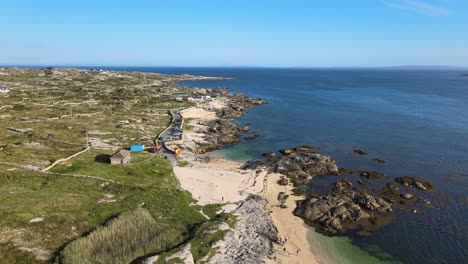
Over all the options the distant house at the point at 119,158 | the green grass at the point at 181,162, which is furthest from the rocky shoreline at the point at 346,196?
the distant house at the point at 119,158

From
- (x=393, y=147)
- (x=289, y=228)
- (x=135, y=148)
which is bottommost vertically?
(x=289, y=228)

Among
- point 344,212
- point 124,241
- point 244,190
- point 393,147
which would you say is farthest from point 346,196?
point 393,147

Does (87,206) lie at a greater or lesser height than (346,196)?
greater

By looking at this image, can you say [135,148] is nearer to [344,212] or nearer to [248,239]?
[248,239]

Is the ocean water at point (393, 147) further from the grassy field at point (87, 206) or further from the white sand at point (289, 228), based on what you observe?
the grassy field at point (87, 206)

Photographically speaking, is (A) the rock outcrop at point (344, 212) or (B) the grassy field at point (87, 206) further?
(A) the rock outcrop at point (344, 212)

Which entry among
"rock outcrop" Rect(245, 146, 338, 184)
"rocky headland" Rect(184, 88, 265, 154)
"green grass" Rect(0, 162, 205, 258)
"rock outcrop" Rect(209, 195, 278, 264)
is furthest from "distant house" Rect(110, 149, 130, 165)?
"rock outcrop" Rect(245, 146, 338, 184)
